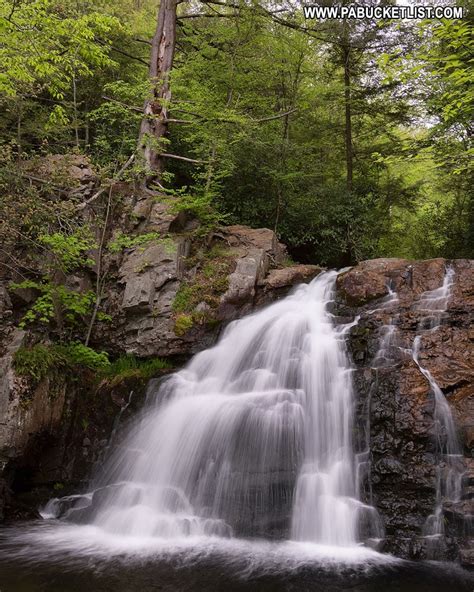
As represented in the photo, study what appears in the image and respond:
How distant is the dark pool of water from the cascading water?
33 centimetres

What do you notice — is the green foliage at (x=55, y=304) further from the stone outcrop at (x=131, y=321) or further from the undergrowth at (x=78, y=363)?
the undergrowth at (x=78, y=363)

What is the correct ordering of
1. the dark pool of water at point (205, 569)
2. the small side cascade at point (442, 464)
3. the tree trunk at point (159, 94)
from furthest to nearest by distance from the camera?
the tree trunk at point (159, 94) < the small side cascade at point (442, 464) < the dark pool of water at point (205, 569)

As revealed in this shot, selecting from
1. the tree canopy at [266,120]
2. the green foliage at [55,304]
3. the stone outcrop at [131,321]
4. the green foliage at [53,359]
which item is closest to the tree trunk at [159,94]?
the tree canopy at [266,120]

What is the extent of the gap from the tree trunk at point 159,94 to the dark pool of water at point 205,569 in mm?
7827

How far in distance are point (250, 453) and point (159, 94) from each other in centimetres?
933

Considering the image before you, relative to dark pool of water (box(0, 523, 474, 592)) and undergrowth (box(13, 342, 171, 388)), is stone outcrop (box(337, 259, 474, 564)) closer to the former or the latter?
dark pool of water (box(0, 523, 474, 592))

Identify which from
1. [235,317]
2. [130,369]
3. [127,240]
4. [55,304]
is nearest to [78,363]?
[130,369]

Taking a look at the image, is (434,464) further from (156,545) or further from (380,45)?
(380,45)

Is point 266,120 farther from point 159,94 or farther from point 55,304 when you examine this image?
point 55,304

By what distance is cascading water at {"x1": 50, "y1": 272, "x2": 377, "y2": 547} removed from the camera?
17.5 ft

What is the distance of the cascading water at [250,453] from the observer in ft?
17.5

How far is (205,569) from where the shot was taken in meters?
4.51

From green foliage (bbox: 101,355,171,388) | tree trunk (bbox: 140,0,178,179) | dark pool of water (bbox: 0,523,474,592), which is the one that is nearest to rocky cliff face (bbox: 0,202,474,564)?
green foliage (bbox: 101,355,171,388)

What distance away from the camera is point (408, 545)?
4750mm
